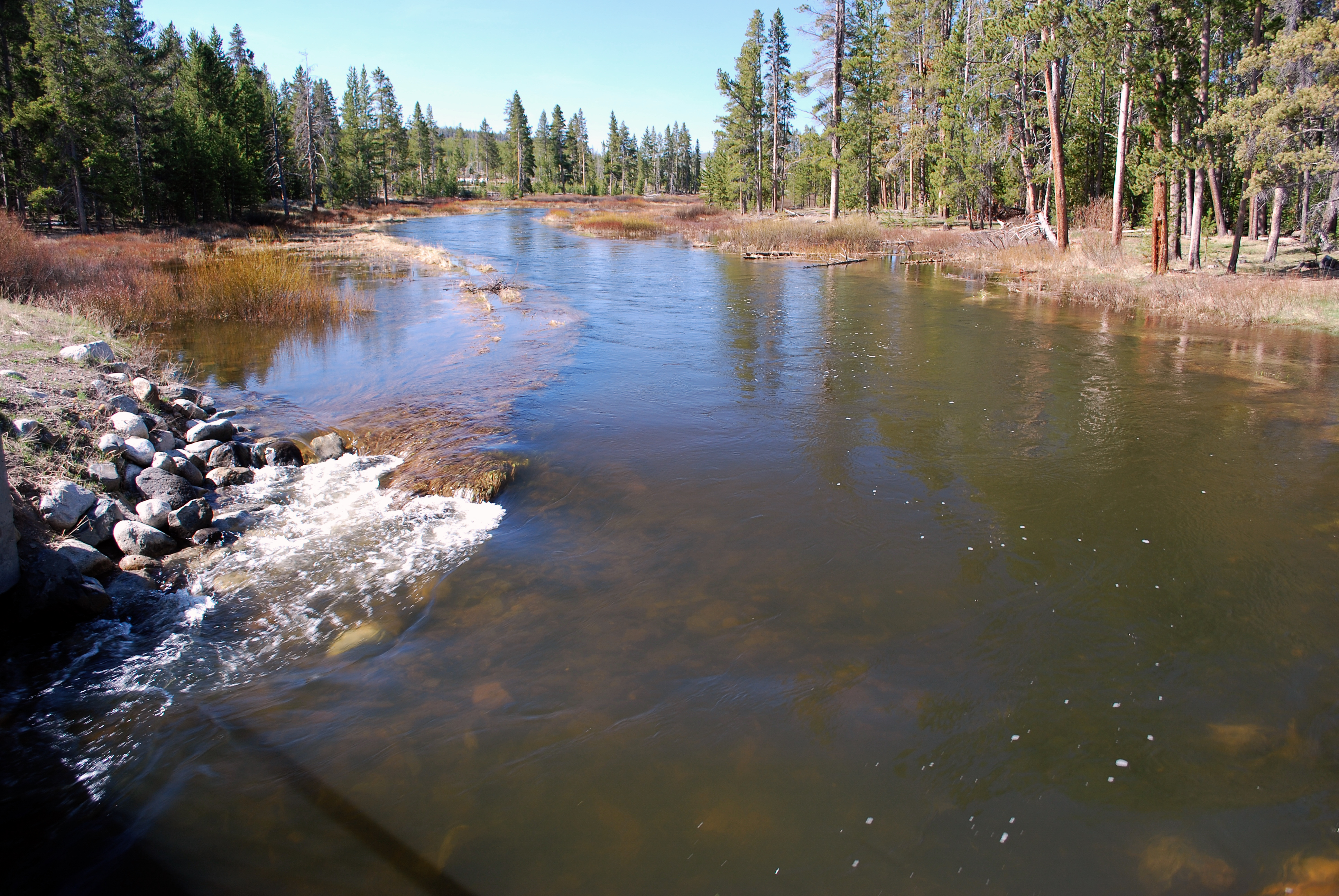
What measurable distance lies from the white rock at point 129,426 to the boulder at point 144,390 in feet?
3.84

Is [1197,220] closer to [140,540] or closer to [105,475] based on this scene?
[140,540]

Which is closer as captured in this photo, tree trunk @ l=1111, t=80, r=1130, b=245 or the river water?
the river water

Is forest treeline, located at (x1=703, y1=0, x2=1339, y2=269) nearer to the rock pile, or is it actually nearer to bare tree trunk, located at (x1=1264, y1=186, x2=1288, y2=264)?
bare tree trunk, located at (x1=1264, y1=186, x2=1288, y2=264)

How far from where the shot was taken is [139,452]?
820 centimetres

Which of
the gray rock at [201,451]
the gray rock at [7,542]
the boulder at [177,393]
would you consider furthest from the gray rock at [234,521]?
A: the boulder at [177,393]

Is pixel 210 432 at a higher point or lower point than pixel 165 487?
higher

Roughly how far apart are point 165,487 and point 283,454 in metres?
1.69

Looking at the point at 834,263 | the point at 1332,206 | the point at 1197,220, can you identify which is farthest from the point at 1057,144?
the point at 834,263

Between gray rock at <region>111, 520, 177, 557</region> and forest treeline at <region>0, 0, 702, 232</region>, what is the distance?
35230mm

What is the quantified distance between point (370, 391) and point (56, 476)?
5267mm

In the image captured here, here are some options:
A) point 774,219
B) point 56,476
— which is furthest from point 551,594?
point 774,219

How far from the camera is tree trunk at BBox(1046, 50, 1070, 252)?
24.4 m

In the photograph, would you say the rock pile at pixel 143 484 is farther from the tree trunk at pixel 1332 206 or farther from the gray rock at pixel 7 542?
the tree trunk at pixel 1332 206

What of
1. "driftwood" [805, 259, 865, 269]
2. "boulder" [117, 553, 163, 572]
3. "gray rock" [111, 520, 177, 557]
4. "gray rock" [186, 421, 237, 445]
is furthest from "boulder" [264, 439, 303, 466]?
"driftwood" [805, 259, 865, 269]
